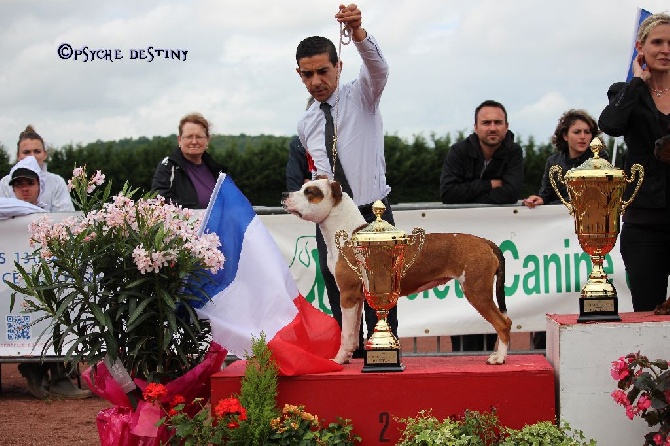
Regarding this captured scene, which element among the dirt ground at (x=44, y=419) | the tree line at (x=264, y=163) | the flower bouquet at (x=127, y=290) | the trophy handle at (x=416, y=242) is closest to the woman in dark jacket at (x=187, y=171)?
the dirt ground at (x=44, y=419)

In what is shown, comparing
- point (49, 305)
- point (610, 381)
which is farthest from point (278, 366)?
point (610, 381)

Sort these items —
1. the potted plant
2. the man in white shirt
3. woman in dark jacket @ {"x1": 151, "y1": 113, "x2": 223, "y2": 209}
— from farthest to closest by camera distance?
woman in dark jacket @ {"x1": 151, "y1": 113, "x2": 223, "y2": 209} < the man in white shirt < the potted plant

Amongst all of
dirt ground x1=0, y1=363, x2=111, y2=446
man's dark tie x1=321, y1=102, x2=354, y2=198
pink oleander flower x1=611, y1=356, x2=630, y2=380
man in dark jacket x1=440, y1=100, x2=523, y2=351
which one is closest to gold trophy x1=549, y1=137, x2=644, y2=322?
pink oleander flower x1=611, y1=356, x2=630, y2=380

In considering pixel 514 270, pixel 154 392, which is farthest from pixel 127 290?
pixel 514 270

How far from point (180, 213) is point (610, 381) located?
2267mm

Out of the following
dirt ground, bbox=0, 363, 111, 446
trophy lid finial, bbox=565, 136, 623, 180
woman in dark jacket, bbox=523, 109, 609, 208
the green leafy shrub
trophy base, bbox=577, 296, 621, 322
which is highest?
woman in dark jacket, bbox=523, 109, 609, 208

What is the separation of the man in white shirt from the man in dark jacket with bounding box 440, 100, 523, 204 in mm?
2226

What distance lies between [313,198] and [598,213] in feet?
4.62

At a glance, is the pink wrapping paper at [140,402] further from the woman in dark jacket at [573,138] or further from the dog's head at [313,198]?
the woman in dark jacket at [573,138]

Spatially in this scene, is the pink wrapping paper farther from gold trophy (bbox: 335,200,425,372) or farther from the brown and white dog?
gold trophy (bbox: 335,200,425,372)

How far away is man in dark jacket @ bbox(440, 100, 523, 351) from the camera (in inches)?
294

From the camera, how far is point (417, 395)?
448 cm

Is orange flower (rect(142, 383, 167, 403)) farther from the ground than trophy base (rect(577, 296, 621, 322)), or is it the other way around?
trophy base (rect(577, 296, 621, 322))

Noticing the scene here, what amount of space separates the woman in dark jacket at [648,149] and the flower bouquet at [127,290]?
81.8 inches
